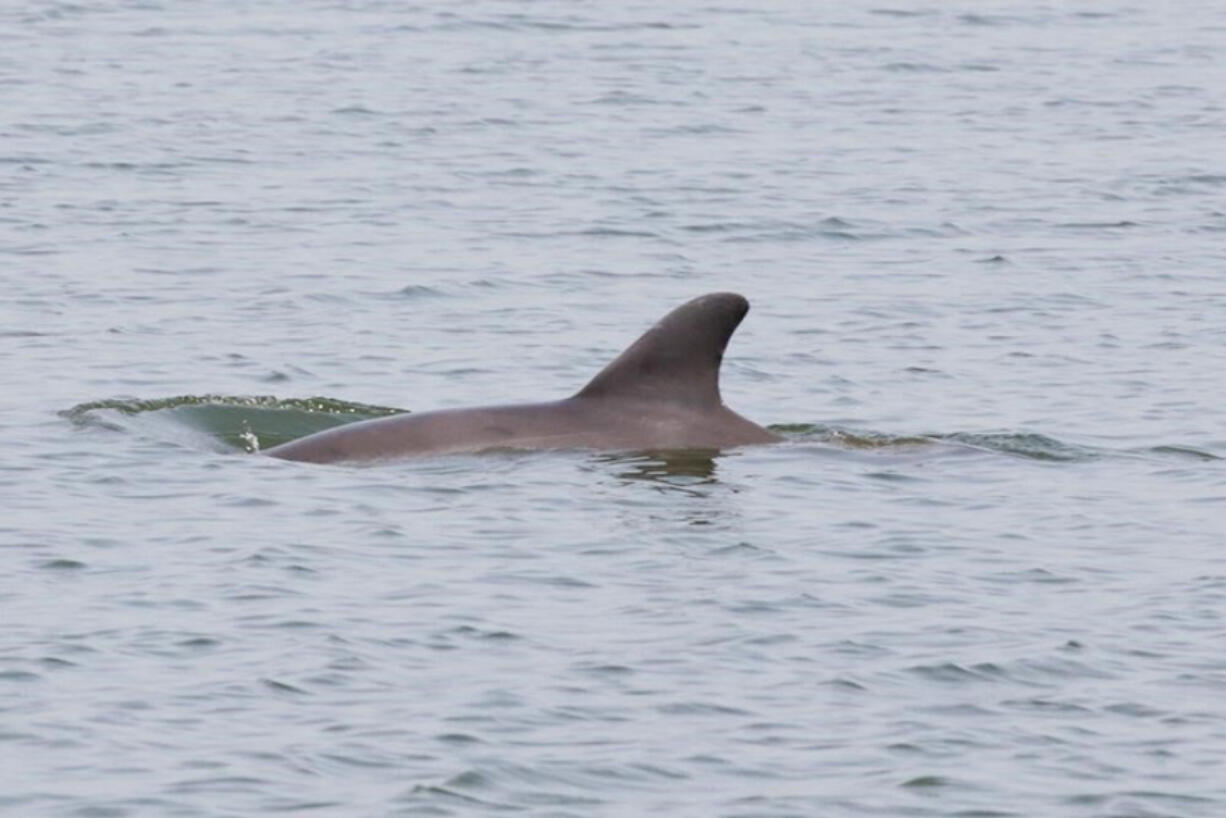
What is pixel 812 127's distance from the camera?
3494cm

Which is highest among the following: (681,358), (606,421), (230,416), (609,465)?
(681,358)

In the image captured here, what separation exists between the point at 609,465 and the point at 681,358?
0.72m

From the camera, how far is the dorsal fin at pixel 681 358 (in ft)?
52.5

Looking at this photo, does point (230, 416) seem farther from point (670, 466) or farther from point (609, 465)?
point (670, 466)

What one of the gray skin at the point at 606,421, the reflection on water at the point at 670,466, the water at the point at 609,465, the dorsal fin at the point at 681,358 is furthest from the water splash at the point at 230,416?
the reflection on water at the point at 670,466

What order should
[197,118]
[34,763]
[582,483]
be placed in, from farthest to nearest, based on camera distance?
1. [197,118]
2. [582,483]
3. [34,763]

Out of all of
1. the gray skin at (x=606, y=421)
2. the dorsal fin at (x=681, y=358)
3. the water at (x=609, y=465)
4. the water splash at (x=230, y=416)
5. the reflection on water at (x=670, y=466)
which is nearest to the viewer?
the water at (x=609, y=465)

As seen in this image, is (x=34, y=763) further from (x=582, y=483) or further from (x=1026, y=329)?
(x=1026, y=329)

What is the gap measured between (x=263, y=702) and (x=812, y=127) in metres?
24.0

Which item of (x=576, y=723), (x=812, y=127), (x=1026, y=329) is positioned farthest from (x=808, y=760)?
(x=812, y=127)

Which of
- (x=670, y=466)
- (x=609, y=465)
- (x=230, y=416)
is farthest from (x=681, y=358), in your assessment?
(x=230, y=416)

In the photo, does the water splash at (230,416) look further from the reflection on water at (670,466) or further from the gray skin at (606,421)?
the reflection on water at (670,466)

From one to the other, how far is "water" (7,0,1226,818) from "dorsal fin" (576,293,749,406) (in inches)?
18.1

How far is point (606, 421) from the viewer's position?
54.3ft
